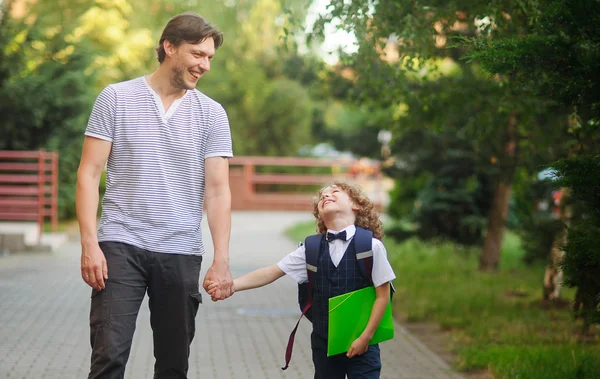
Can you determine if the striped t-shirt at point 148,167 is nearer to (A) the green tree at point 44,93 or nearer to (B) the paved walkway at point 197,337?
(B) the paved walkway at point 197,337

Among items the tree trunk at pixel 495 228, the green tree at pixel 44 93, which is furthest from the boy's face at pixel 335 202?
the green tree at pixel 44 93

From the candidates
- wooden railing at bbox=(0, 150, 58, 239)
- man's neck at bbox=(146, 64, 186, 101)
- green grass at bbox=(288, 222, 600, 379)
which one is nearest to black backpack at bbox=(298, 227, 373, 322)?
man's neck at bbox=(146, 64, 186, 101)

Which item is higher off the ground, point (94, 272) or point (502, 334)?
point (94, 272)

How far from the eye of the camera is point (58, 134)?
20922 mm

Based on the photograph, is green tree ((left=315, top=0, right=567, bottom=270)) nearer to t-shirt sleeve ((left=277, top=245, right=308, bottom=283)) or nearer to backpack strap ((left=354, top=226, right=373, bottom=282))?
backpack strap ((left=354, top=226, right=373, bottom=282))

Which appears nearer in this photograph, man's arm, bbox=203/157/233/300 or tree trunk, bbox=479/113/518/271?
man's arm, bbox=203/157/233/300

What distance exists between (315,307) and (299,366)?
2705mm

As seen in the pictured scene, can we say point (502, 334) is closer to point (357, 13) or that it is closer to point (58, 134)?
point (357, 13)

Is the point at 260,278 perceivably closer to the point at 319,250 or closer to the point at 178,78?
the point at 319,250

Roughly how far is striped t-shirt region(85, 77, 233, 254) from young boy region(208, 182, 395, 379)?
0.35 m

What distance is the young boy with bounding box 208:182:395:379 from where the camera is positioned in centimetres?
435

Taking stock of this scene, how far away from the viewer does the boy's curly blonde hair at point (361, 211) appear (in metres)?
4.52

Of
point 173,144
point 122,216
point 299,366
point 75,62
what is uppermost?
point 75,62

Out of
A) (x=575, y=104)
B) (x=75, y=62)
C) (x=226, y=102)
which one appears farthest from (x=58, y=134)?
(x=575, y=104)
